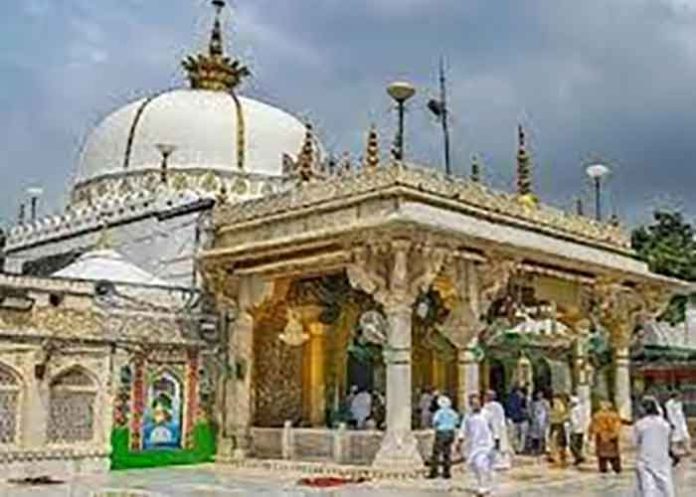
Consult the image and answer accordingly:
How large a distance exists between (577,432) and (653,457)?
7.50m

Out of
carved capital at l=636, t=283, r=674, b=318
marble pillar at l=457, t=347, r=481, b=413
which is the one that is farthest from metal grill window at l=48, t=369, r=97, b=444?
carved capital at l=636, t=283, r=674, b=318

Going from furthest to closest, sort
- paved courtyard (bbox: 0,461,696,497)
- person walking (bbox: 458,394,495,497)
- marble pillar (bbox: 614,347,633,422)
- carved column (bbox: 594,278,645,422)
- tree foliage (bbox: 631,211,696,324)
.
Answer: tree foliage (bbox: 631,211,696,324) → marble pillar (bbox: 614,347,633,422) → carved column (bbox: 594,278,645,422) → paved courtyard (bbox: 0,461,696,497) → person walking (bbox: 458,394,495,497)

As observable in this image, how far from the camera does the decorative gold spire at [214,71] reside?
27500 millimetres

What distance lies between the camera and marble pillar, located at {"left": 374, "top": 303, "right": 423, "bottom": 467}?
13812mm

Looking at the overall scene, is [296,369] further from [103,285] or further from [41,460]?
[41,460]

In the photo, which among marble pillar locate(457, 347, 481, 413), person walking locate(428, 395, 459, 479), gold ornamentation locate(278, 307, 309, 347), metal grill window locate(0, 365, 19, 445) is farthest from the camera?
gold ornamentation locate(278, 307, 309, 347)

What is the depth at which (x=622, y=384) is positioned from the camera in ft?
63.0

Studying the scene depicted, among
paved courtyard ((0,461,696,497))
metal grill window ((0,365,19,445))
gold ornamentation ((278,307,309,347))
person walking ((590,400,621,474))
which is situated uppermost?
gold ornamentation ((278,307,309,347))

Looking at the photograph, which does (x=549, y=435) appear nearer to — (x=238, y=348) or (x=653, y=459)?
(x=238, y=348)

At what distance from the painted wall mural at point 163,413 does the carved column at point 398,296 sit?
386 centimetres

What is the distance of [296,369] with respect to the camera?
62.2 feet

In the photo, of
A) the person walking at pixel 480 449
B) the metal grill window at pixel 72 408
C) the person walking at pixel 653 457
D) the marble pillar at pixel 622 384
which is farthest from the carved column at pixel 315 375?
the person walking at pixel 653 457

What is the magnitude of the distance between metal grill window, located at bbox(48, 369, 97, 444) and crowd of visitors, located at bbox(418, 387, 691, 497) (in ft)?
16.8

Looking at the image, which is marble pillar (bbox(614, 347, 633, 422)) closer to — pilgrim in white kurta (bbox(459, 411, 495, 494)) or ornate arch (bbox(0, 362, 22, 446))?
pilgrim in white kurta (bbox(459, 411, 495, 494))
